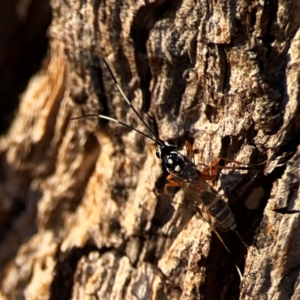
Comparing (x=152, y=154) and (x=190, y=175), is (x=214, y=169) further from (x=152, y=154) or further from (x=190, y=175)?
(x=152, y=154)

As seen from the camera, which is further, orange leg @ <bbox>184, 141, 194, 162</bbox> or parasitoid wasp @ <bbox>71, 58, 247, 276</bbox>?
orange leg @ <bbox>184, 141, 194, 162</bbox>

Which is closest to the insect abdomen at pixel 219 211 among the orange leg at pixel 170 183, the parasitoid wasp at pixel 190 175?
the parasitoid wasp at pixel 190 175

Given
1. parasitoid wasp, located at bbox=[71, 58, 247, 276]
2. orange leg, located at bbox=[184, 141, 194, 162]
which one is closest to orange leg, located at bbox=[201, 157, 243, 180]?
parasitoid wasp, located at bbox=[71, 58, 247, 276]

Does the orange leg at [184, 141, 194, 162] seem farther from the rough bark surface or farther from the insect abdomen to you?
the insect abdomen

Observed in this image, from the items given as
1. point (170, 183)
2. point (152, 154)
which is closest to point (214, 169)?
point (170, 183)

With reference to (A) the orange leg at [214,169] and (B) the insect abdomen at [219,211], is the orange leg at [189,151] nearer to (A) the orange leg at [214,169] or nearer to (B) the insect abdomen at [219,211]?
(A) the orange leg at [214,169]

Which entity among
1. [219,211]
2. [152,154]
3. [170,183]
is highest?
[152,154]

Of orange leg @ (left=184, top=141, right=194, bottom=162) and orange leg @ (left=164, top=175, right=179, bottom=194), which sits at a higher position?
orange leg @ (left=184, top=141, right=194, bottom=162)

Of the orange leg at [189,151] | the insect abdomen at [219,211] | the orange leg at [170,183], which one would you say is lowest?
the insect abdomen at [219,211]

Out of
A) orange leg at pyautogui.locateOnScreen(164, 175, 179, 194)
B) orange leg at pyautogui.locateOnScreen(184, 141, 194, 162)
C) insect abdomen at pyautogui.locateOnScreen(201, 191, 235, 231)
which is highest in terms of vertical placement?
orange leg at pyautogui.locateOnScreen(184, 141, 194, 162)

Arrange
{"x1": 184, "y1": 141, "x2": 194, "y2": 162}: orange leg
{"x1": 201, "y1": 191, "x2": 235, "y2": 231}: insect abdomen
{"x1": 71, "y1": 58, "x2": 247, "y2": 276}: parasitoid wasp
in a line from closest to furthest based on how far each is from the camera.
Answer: {"x1": 201, "y1": 191, "x2": 235, "y2": 231}: insect abdomen, {"x1": 71, "y1": 58, "x2": 247, "y2": 276}: parasitoid wasp, {"x1": 184, "y1": 141, "x2": 194, "y2": 162}: orange leg
